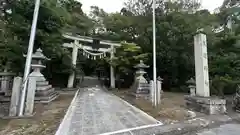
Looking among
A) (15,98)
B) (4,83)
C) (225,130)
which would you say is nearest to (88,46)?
(4,83)

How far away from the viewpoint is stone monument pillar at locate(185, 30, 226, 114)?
5059 millimetres

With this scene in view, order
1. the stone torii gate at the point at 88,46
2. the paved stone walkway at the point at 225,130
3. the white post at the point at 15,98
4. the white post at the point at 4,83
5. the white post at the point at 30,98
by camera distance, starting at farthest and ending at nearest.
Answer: the stone torii gate at the point at 88,46, the white post at the point at 4,83, the white post at the point at 30,98, the white post at the point at 15,98, the paved stone walkway at the point at 225,130

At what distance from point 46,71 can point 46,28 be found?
4.69 meters

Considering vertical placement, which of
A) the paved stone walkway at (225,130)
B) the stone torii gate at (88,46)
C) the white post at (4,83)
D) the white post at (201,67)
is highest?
the stone torii gate at (88,46)

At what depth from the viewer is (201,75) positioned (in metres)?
5.59

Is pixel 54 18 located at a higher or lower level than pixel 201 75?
higher

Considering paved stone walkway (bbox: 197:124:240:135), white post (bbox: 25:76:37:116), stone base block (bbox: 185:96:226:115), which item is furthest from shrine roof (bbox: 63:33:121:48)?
paved stone walkway (bbox: 197:124:240:135)

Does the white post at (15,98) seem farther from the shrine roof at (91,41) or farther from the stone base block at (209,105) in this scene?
the shrine roof at (91,41)

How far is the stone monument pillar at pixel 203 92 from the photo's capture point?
506 centimetres

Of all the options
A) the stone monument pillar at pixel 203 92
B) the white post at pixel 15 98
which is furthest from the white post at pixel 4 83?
the stone monument pillar at pixel 203 92

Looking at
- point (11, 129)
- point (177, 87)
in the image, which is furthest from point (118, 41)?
point (11, 129)

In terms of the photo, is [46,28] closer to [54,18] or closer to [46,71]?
[54,18]

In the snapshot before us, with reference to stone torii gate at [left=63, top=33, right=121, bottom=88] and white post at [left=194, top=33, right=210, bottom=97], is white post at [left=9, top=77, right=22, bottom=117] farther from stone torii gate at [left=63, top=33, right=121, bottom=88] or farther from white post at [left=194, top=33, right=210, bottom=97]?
stone torii gate at [left=63, top=33, right=121, bottom=88]

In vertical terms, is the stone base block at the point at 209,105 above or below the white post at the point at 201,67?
below
